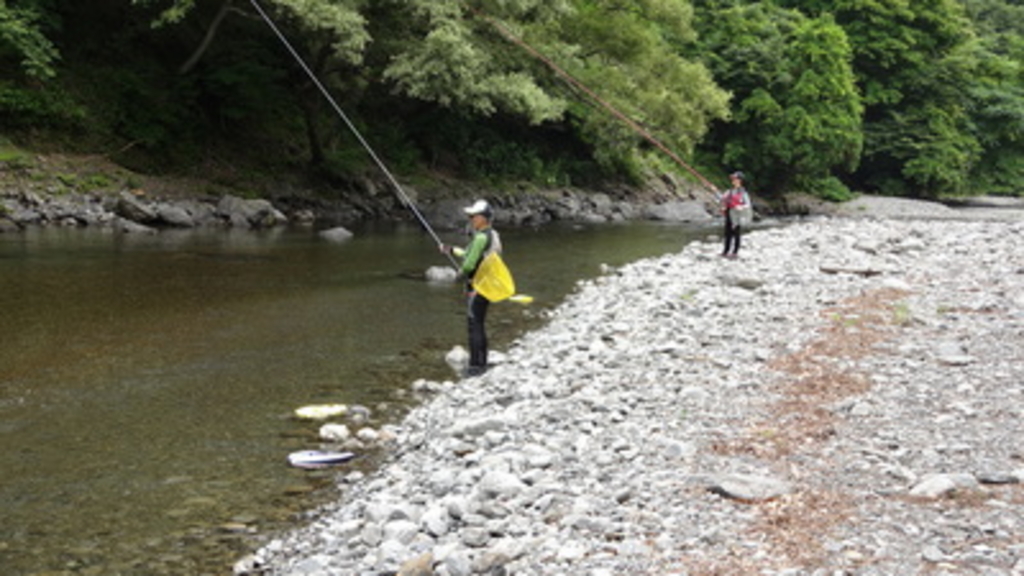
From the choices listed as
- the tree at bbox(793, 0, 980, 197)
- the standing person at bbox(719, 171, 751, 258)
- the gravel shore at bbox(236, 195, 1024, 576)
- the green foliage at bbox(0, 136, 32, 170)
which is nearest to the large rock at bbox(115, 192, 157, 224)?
the green foliage at bbox(0, 136, 32, 170)

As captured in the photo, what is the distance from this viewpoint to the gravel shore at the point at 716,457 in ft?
15.0

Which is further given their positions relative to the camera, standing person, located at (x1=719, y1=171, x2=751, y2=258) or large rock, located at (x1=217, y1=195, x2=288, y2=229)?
large rock, located at (x1=217, y1=195, x2=288, y2=229)

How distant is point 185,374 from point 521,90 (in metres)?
18.2

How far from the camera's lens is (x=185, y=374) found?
9.55 meters

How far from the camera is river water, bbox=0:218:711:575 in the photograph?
19.0 ft

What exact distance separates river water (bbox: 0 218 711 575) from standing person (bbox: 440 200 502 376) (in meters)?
0.40

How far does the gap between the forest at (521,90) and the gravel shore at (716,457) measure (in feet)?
27.6

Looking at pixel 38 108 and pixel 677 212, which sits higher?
pixel 38 108

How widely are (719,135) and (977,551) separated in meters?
47.3

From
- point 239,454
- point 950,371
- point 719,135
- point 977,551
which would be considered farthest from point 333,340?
point 719,135

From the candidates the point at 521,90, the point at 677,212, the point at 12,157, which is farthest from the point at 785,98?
the point at 12,157

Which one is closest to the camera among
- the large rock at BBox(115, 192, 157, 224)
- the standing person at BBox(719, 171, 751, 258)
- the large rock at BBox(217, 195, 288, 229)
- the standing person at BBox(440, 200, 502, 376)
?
the standing person at BBox(440, 200, 502, 376)

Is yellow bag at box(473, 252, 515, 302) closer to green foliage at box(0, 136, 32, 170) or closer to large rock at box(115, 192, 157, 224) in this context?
large rock at box(115, 192, 157, 224)

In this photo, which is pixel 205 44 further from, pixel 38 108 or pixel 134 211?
pixel 134 211
